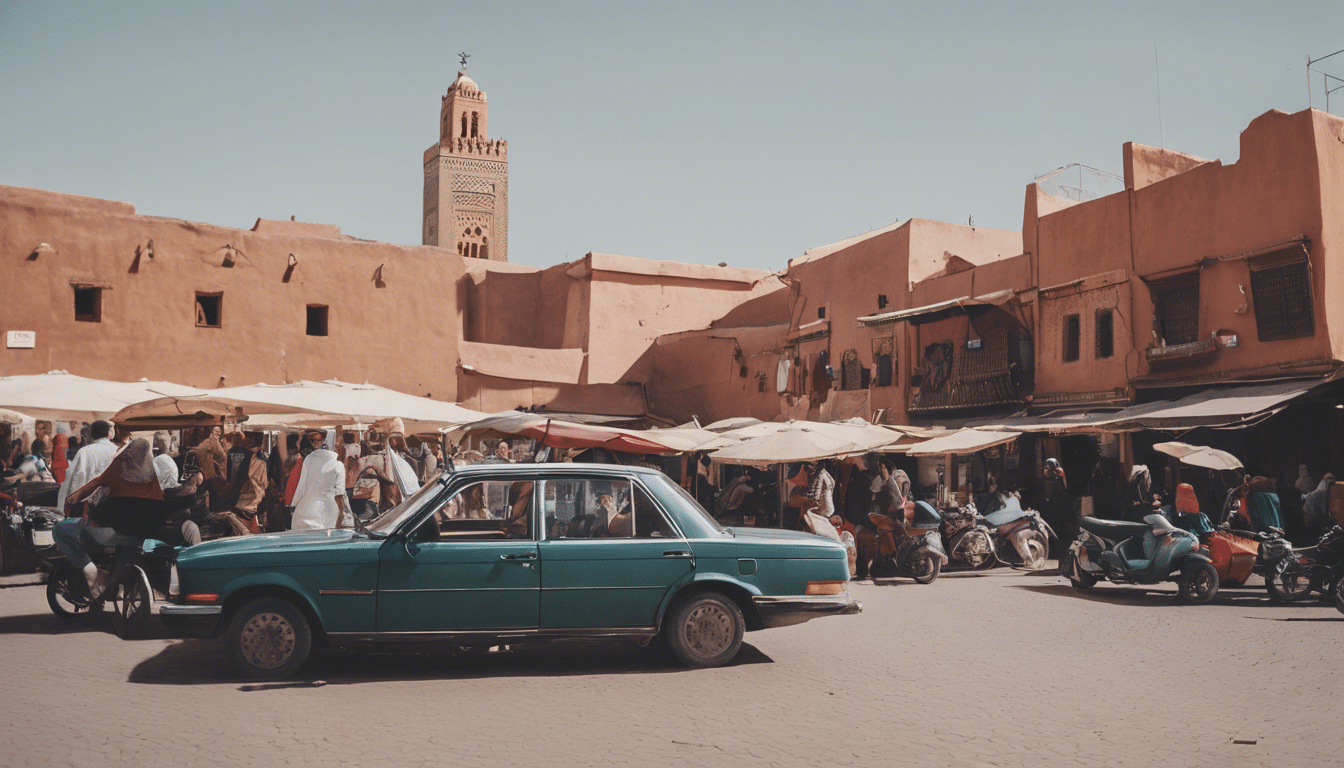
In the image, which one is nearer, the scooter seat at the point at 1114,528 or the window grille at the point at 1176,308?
the scooter seat at the point at 1114,528

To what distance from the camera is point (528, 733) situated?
18.4ft

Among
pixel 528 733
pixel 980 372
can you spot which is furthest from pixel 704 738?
pixel 980 372

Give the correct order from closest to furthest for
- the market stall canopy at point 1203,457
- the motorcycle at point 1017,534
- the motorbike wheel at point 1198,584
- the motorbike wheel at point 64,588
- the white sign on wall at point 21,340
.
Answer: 1. the motorbike wheel at point 64,588
2. the motorbike wheel at point 1198,584
3. the market stall canopy at point 1203,457
4. the motorcycle at point 1017,534
5. the white sign on wall at point 21,340

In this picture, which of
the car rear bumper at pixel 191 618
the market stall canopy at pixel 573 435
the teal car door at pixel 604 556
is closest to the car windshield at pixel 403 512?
the teal car door at pixel 604 556

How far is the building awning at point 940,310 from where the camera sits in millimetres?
21984

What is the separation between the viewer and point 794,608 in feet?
24.7

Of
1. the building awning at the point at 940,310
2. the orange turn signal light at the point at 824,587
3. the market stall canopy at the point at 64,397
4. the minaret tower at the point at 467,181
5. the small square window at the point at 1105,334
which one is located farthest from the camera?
the minaret tower at the point at 467,181

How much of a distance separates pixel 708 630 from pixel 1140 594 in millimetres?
Result: 7566

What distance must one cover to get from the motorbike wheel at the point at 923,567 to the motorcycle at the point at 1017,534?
196 cm

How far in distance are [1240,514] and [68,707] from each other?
13.5m

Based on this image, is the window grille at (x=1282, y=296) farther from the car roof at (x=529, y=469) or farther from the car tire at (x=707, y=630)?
the car roof at (x=529, y=469)

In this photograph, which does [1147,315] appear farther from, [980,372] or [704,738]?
[704,738]

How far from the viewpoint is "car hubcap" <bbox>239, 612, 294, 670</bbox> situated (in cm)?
696

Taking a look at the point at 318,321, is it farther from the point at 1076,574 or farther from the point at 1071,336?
the point at 1076,574
